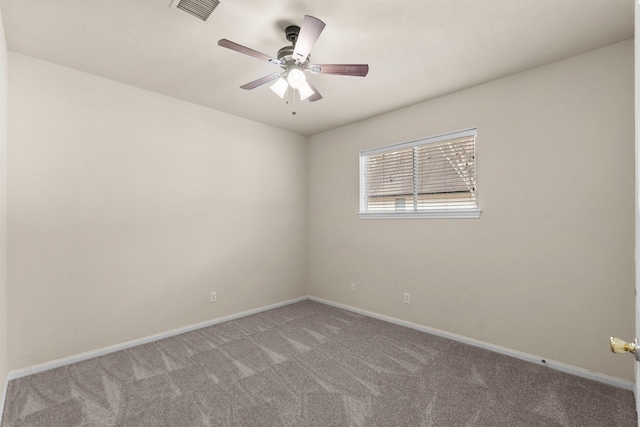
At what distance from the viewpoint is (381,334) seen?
3.39 m

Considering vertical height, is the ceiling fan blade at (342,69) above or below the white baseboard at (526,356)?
above

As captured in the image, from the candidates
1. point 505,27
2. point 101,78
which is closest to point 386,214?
point 505,27

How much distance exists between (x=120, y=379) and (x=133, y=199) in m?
1.63

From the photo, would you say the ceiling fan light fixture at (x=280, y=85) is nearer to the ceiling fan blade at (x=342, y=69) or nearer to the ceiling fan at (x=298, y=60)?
the ceiling fan at (x=298, y=60)

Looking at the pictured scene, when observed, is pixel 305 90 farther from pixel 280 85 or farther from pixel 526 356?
pixel 526 356

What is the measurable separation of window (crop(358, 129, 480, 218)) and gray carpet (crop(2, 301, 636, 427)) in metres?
1.44

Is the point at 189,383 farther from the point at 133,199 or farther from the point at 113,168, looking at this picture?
the point at 113,168

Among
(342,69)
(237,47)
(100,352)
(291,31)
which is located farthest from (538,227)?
(100,352)

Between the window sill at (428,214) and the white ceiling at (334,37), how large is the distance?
4.10 ft

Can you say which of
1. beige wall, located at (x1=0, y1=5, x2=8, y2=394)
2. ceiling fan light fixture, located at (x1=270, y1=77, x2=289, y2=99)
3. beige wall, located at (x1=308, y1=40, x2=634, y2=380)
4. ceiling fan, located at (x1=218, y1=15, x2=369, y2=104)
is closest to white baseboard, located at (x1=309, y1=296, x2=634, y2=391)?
beige wall, located at (x1=308, y1=40, x2=634, y2=380)

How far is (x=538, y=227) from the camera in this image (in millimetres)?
2715

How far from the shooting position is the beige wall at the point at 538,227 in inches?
93.4

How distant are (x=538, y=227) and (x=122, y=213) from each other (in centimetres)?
386

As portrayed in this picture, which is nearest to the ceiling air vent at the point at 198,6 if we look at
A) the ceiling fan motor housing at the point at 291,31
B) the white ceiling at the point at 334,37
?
the white ceiling at the point at 334,37
